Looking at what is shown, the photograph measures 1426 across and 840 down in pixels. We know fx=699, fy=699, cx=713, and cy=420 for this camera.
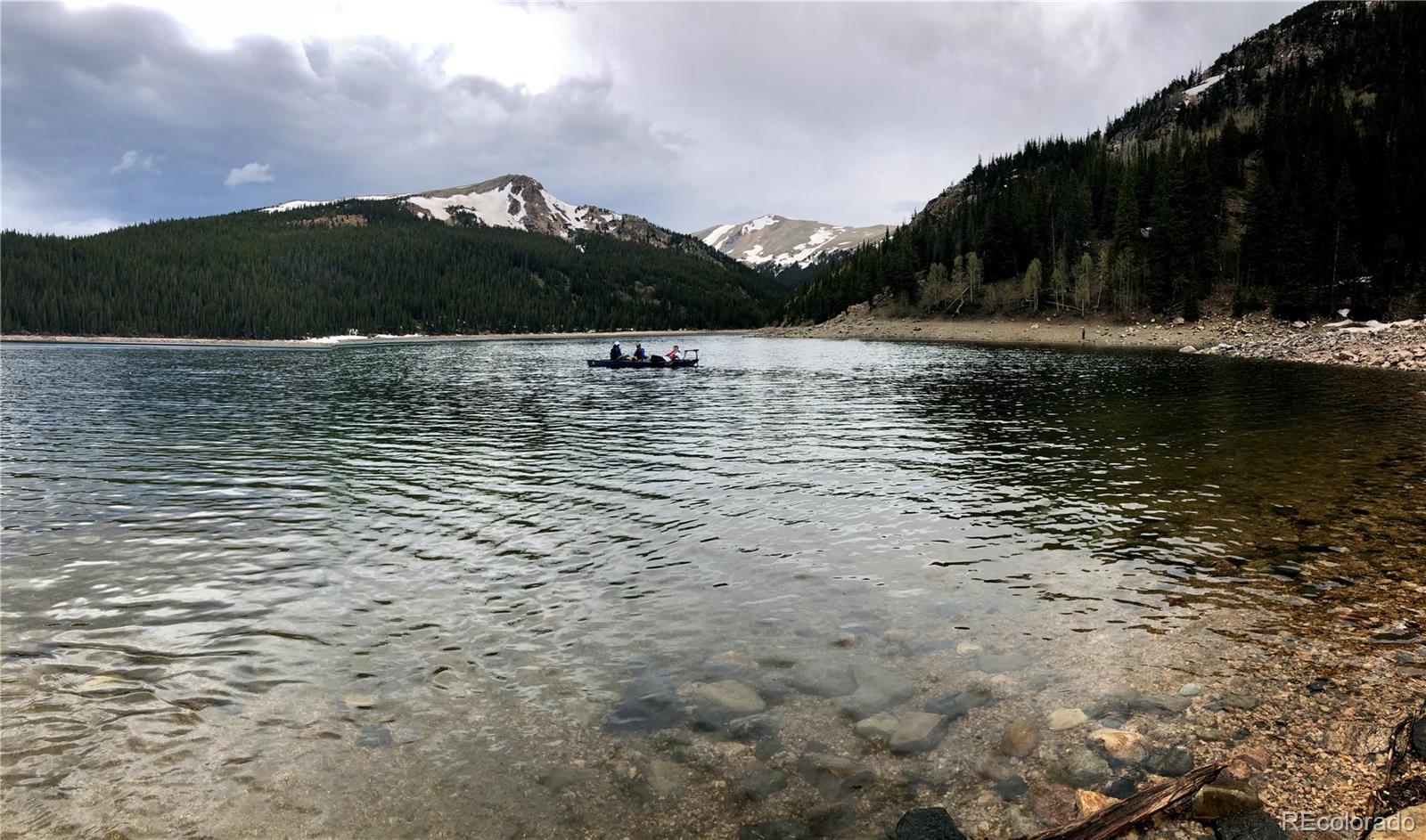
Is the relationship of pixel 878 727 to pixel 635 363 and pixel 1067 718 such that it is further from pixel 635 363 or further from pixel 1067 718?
pixel 635 363

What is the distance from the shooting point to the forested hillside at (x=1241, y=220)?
104 metres

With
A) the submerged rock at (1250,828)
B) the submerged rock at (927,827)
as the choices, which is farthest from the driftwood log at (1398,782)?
the submerged rock at (927,827)

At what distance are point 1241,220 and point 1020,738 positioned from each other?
509 feet

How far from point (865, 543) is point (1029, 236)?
16095 centimetres

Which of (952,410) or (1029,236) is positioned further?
(1029,236)

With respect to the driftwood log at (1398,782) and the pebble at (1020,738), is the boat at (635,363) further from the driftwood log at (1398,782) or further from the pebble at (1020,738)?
the driftwood log at (1398,782)

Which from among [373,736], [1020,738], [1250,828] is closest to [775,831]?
[1020,738]

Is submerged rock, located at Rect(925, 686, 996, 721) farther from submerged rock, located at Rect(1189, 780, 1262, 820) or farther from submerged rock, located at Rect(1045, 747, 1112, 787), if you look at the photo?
submerged rock, located at Rect(1189, 780, 1262, 820)

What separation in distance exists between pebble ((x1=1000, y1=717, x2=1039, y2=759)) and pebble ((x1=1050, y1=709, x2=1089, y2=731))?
0.21 metres

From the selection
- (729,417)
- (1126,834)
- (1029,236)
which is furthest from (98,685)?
(1029,236)

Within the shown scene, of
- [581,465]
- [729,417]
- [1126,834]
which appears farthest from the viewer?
[729,417]

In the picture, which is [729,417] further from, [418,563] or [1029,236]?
[1029,236]

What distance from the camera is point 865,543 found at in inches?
614

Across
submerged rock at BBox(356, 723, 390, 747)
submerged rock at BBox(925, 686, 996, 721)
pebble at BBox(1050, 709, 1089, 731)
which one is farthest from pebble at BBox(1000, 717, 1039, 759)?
submerged rock at BBox(356, 723, 390, 747)
